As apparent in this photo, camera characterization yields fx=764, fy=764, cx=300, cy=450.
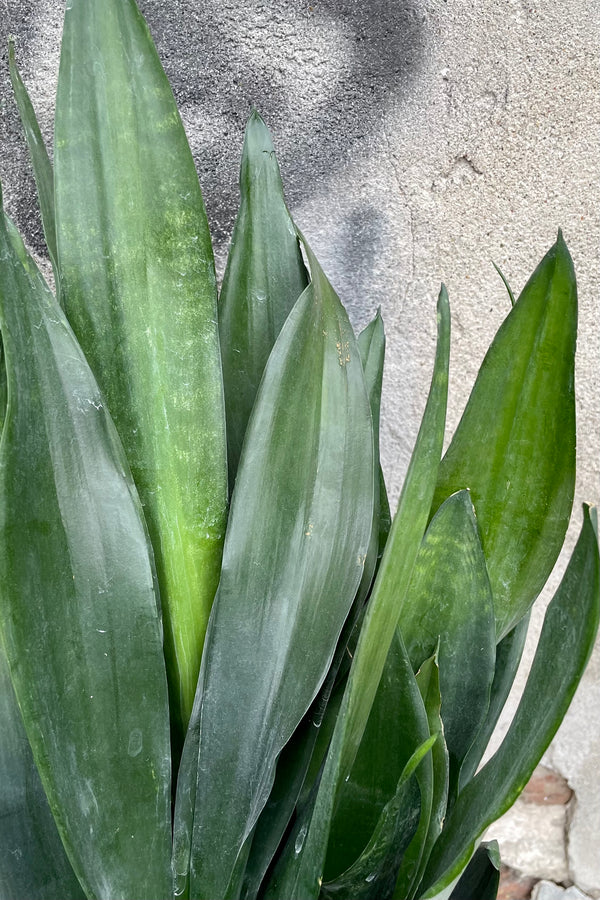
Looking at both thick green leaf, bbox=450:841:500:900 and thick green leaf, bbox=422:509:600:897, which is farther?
thick green leaf, bbox=450:841:500:900

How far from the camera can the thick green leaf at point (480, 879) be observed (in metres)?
0.47

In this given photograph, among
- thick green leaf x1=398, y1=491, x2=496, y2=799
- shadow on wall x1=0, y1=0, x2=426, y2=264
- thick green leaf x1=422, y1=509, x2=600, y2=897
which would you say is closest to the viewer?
thick green leaf x1=422, y1=509, x2=600, y2=897

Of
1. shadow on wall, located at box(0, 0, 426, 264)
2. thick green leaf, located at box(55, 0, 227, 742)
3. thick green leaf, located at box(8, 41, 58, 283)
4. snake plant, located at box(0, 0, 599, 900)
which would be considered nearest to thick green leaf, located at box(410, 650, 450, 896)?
snake plant, located at box(0, 0, 599, 900)

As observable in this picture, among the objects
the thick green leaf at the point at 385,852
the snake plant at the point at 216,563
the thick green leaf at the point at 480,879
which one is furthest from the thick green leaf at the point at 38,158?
the thick green leaf at the point at 480,879

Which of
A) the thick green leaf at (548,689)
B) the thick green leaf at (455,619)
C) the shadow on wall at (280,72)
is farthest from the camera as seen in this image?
the shadow on wall at (280,72)

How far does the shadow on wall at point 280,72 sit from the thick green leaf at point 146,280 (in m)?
0.33

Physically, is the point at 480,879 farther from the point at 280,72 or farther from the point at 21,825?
the point at 280,72

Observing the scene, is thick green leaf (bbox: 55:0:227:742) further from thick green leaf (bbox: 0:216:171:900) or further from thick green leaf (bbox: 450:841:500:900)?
thick green leaf (bbox: 450:841:500:900)

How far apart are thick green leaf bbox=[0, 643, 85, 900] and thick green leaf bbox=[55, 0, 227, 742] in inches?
3.5

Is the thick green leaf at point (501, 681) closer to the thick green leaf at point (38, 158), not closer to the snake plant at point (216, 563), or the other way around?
the snake plant at point (216, 563)

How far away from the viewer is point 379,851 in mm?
382

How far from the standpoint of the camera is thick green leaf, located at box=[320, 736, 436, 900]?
0.37m

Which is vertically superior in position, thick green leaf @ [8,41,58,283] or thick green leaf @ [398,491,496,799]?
thick green leaf @ [8,41,58,283]

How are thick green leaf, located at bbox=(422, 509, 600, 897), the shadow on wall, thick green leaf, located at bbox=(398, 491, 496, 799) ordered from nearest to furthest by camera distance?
1. thick green leaf, located at bbox=(422, 509, 600, 897)
2. thick green leaf, located at bbox=(398, 491, 496, 799)
3. the shadow on wall
